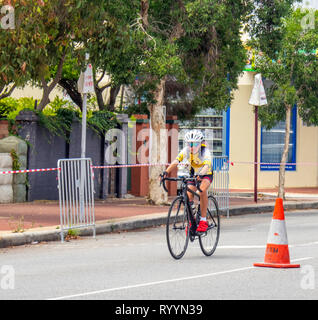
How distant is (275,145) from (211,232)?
20.2 metres

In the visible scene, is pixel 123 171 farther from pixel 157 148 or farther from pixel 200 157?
pixel 200 157

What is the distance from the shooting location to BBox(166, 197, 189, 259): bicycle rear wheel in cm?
1217

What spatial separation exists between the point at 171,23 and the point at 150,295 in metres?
13.4

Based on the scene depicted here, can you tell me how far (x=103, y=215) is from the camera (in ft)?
61.4

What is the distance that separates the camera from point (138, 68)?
65.0ft

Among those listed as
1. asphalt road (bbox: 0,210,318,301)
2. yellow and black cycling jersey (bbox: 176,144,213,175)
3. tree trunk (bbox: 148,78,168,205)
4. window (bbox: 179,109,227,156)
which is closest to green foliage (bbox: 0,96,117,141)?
tree trunk (bbox: 148,78,168,205)

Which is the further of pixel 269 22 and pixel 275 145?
pixel 275 145

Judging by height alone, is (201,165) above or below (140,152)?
below

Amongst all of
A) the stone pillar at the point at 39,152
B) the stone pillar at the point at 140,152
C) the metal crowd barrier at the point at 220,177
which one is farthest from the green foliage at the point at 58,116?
the metal crowd barrier at the point at 220,177

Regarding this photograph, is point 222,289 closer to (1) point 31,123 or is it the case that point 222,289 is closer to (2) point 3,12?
(2) point 3,12

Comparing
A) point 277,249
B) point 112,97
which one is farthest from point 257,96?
point 277,249

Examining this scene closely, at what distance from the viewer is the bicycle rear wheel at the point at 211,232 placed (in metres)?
12.9

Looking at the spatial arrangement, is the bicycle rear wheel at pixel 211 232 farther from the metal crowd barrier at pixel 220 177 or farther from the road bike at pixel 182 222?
the metal crowd barrier at pixel 220 177

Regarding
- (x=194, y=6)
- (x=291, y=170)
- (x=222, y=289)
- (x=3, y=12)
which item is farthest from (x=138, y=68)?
(x=291, y=170)
